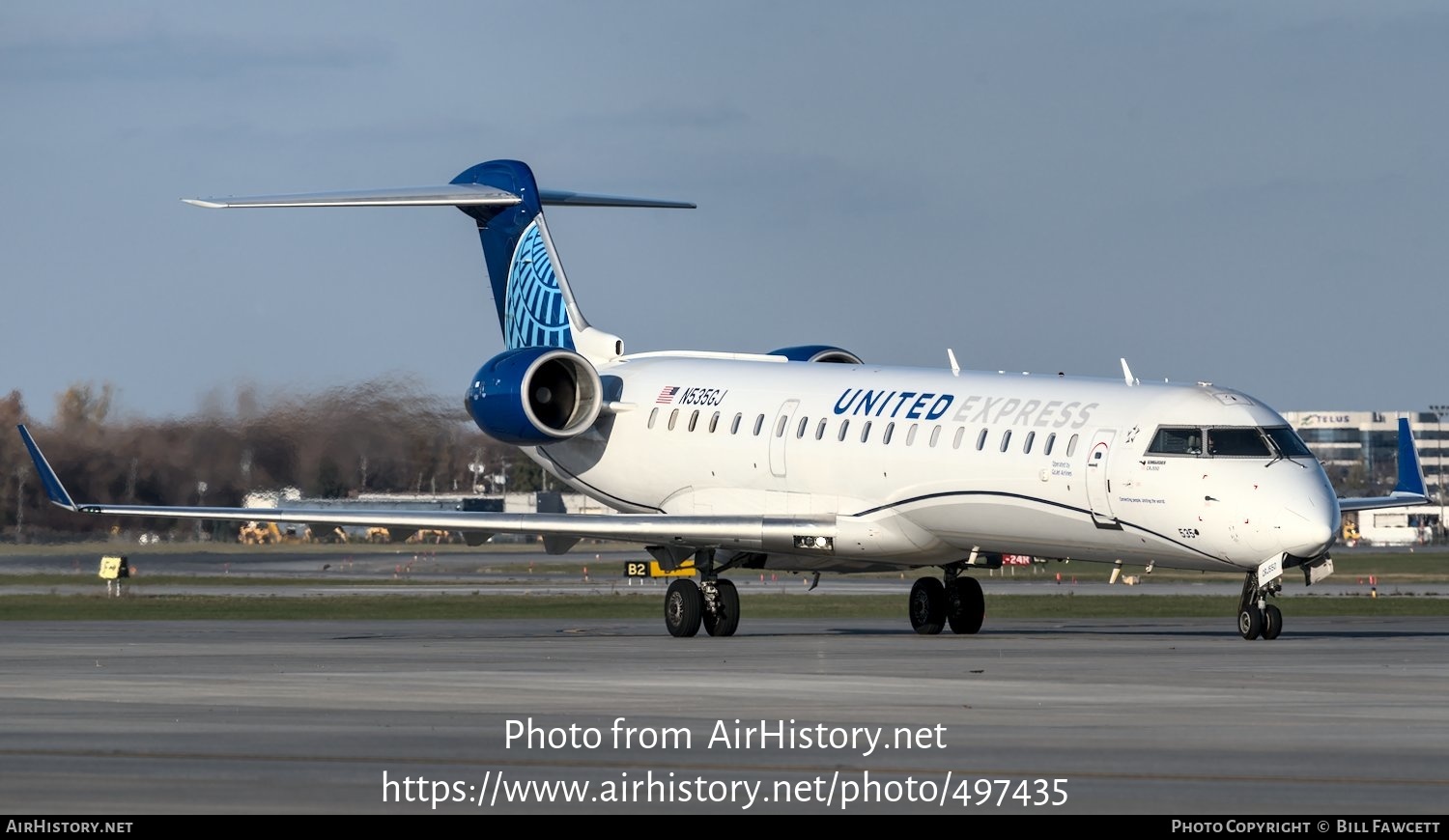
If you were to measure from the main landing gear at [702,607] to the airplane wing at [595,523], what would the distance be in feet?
1.85

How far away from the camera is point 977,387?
2802 cm

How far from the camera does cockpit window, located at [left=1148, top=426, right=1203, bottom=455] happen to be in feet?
82.6

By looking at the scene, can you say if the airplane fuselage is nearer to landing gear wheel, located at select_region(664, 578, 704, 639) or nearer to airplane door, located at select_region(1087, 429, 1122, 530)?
airplane door, located at select_region(1087, 429, 1122, 530)

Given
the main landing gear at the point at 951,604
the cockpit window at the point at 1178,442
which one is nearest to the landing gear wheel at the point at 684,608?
the main landing gear at the point at 951,604

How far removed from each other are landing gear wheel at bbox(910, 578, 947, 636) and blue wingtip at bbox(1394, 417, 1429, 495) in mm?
6735

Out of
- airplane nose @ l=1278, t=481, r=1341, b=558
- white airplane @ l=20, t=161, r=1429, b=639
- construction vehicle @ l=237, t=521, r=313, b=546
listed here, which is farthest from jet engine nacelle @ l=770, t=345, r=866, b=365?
construction vehicle @ l=237, t=521, r=313, b=546

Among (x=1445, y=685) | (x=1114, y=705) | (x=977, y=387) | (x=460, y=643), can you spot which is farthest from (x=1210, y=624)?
(x=1114, y=705)

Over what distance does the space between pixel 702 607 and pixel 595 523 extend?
2.01m

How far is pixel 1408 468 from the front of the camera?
3172cm

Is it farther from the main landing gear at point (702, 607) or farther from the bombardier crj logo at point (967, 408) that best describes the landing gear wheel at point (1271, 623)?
the main landing gear at point (702, 607)

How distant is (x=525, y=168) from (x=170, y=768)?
24.7 meters

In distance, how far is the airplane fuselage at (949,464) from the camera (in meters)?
24.9
